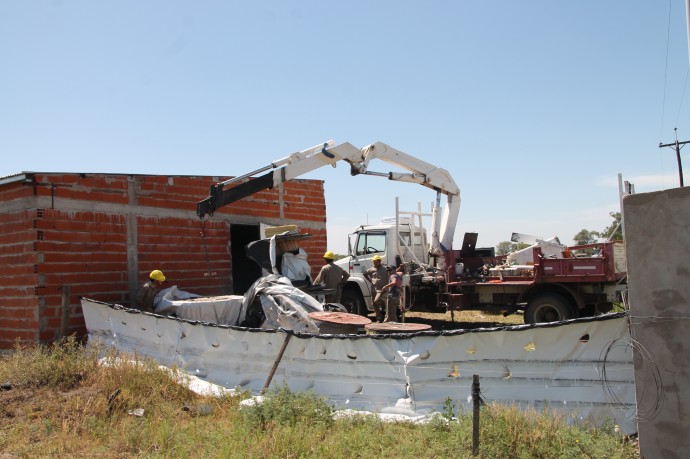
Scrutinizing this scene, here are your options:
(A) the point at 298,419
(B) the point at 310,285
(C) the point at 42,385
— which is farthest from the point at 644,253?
(B) the point at 310,285

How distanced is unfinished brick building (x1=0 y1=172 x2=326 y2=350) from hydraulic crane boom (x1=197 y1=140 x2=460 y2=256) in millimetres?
868

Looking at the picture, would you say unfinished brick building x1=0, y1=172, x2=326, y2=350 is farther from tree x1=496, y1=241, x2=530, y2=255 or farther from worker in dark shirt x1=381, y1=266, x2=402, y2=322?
tree x1=496, y1=241, x2=530, y2=255

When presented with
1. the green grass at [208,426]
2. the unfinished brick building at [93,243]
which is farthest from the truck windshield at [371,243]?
the green grass at [208,426]

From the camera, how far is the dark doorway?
600 inches

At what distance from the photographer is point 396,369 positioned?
20.0 feet

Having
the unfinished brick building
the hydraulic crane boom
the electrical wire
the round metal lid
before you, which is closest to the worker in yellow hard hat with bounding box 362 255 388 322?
the hydraulic crane boom

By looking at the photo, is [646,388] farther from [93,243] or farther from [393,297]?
[93,243]

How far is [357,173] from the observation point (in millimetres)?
13562

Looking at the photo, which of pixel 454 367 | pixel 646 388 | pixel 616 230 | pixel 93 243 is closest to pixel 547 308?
pixel 616 230

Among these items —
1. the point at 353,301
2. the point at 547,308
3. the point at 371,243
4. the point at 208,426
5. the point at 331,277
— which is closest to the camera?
the point at 208,426

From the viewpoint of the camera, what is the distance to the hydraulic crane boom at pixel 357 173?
11.5m

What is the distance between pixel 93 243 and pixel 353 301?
21.8 feet

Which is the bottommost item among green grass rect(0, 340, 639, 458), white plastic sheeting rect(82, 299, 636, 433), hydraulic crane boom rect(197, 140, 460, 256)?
green grass rect(0, 340, 639, 458)

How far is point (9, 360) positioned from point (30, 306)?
927mm
